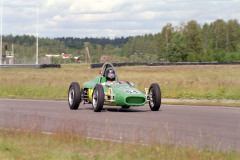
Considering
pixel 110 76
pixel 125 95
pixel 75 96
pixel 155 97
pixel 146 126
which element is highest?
pixel 110 76

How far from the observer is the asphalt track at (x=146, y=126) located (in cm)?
965

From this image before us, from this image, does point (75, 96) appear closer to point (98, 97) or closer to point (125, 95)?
point (98, 97)

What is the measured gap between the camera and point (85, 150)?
8.50 metres

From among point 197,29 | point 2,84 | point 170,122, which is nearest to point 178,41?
point 197,29

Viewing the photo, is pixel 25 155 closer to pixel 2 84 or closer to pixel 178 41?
pixel 2 84

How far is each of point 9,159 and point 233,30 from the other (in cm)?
15112

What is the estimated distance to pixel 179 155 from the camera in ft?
25.4

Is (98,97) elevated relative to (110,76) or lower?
lower

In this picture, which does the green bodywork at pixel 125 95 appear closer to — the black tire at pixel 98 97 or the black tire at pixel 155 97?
the black tire at pixel 98 97

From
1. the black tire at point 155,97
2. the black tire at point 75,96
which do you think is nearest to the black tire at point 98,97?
the black tire at point 75,96

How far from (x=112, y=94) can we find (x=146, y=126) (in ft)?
12.2

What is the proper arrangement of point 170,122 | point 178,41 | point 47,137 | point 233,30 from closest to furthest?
point 47,137, point 170,122, point 178,41, point 233,30

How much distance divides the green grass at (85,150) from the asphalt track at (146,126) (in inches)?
19.7

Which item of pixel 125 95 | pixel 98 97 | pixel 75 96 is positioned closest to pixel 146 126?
pixel 125 95
